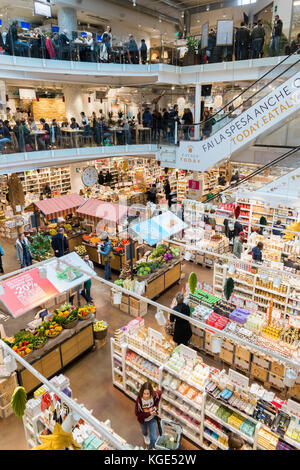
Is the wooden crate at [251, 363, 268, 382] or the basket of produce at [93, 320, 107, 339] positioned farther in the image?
the basket of produce at [93, 320, 107, 339]

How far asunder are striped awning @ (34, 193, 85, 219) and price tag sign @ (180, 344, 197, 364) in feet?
25.1

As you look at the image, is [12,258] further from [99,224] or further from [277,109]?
[277,109]

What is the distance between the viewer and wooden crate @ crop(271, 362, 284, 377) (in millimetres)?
6131

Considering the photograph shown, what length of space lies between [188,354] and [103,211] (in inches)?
270

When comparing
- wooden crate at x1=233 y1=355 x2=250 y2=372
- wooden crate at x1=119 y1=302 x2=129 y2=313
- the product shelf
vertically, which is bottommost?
wooden crate at x1=119 y1=302 x2=129 y2=313

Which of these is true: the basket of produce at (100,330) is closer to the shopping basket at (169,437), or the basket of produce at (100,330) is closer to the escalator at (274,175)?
the shopping basket at (169,437)

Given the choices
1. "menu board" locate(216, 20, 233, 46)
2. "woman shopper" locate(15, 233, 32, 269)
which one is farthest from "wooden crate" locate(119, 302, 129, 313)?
"menu board" locate(216, 20, 233, 46)

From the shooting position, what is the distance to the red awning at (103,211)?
1123 centimetres

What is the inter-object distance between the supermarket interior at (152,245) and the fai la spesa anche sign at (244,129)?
53 millimetres

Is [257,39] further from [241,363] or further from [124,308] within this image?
[241,363]

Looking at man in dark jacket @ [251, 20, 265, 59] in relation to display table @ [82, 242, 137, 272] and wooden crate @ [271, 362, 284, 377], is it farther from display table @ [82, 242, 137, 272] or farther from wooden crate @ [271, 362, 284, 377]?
wooden crate @ [271, 362, 284, 377]

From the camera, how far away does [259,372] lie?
644 centimetres

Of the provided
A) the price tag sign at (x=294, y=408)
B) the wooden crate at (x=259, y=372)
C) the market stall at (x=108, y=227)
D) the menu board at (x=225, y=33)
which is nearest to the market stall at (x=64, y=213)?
the market stall at (x=108, y=227)

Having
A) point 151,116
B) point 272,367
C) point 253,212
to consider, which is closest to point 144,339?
point 272,367
